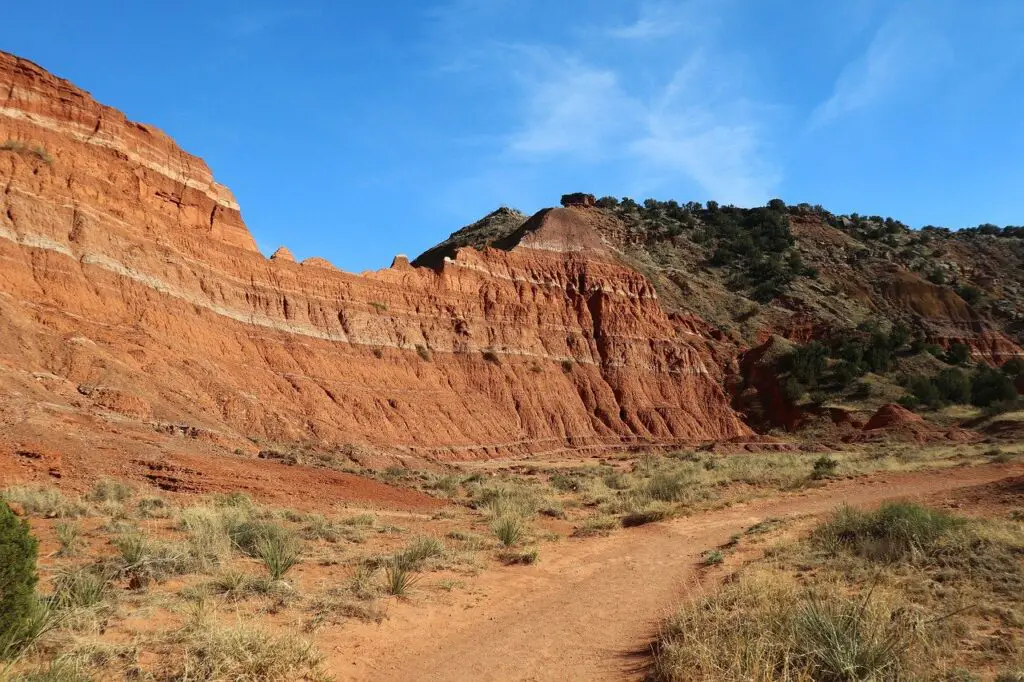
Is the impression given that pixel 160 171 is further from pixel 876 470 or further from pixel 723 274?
pixel 723 274

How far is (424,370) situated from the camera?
132ft

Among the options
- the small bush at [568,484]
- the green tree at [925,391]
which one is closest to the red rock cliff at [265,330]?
the small bush at [568,484]

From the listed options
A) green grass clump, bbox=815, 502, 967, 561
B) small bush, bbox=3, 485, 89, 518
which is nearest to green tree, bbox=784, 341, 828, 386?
green grass clump, bbox=815, 502, 967, 561

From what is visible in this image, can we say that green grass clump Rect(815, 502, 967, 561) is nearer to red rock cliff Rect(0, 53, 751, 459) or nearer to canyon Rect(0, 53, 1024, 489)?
canyon Rect(0, 53, 1024, 489)

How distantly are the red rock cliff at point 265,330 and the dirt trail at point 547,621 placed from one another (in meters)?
13.4

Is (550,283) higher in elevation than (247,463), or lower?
higher

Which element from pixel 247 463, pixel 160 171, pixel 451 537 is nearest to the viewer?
pixel 451 537

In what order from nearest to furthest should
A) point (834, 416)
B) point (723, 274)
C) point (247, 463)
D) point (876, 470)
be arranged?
point (247, 463) < point (876, 470) < point (834, 416) < point (723, 274)

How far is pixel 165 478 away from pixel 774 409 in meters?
48.2

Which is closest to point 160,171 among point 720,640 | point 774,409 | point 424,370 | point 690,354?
point 424,370

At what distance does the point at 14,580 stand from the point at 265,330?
98.6ft

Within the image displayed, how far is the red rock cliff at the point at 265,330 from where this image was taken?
2348 cm

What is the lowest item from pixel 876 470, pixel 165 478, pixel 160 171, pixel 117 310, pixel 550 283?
pixel 876 470

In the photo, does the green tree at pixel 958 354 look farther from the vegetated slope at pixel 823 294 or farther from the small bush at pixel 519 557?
the small bush at pixel 519 557
